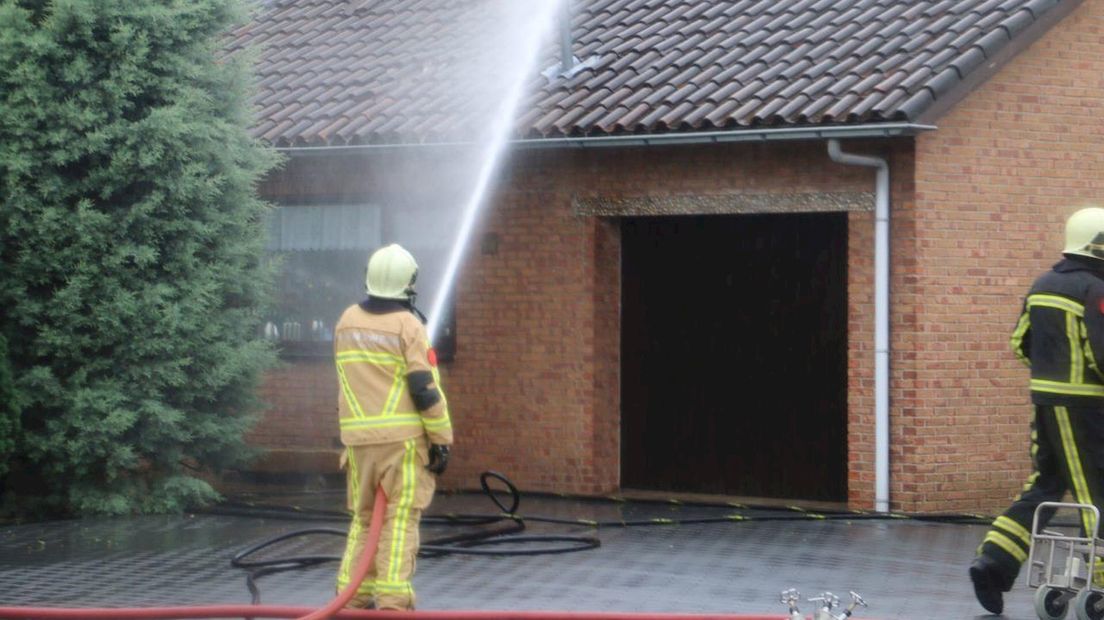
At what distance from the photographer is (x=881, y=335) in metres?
13.2

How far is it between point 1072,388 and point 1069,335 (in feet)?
0.83

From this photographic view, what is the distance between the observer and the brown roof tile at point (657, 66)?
42.8 feet

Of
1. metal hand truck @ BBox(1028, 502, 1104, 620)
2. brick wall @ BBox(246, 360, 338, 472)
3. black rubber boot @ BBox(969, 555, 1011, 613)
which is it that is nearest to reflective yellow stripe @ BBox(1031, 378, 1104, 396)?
metal hand truck @ BBox(1028, 502, 1104, 620)

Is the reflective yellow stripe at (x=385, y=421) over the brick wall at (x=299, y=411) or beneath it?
over

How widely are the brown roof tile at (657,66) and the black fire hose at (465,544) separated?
10.4 ft

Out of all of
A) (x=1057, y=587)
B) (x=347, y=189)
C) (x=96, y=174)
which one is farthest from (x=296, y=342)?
(x=1057, y=587)

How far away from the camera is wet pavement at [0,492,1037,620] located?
31.5 ft

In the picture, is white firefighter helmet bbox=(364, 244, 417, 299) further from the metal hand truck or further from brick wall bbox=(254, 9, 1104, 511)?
brick wall bbox=(254, 9, 1104, 511)

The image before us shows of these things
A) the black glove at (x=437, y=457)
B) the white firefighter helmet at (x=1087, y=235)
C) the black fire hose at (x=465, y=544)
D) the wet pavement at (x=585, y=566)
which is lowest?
the wet pavement at (x=585, y=566)

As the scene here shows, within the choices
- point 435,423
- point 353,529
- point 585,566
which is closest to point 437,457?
point 435,423

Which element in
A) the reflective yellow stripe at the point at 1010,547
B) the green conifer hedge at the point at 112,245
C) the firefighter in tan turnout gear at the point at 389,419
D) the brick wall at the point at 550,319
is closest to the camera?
the firefighter in tan turnout gear at the point at 389,419

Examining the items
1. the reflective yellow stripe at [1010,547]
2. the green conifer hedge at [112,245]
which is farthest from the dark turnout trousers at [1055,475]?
the green conifer hedge at [112,245]

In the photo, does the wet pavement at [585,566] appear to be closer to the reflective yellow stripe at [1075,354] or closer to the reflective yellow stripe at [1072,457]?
the reflective yellow stripe at [1072,457]

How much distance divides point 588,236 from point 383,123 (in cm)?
197
